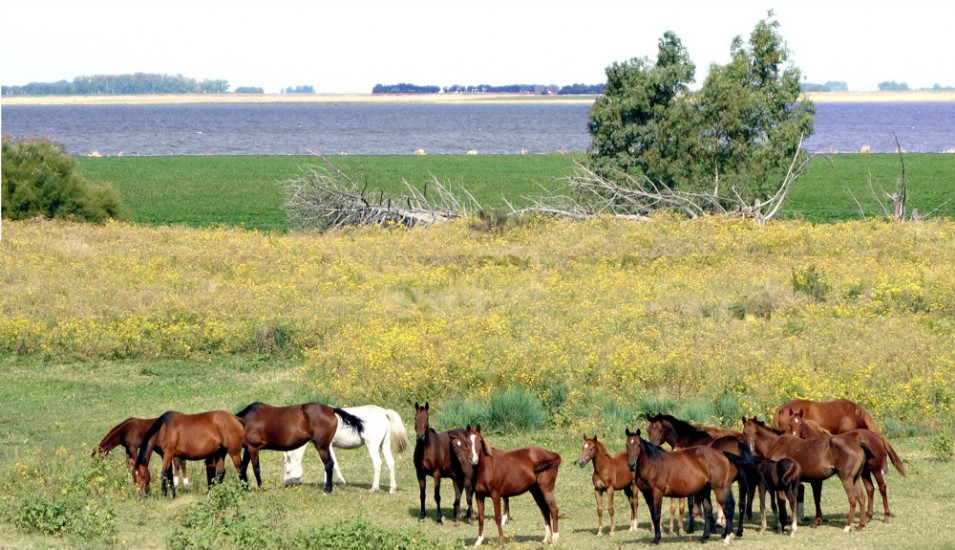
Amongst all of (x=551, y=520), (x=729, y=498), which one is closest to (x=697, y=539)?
(x=729, y=498)

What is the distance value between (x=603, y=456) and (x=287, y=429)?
3.92 meters

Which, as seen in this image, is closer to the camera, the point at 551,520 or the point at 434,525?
the point at 551,520

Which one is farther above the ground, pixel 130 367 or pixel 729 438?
A: pixel 729 438

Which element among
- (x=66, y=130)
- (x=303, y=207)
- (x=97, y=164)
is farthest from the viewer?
(x=66, y=130)

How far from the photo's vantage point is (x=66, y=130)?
17262 cm

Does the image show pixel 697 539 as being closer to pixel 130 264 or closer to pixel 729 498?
pixel 729 498

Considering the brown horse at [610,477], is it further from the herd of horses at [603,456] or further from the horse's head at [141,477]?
the horse's head at [141,477]

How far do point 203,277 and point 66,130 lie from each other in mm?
155827

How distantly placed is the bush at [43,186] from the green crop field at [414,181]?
19.1 ft

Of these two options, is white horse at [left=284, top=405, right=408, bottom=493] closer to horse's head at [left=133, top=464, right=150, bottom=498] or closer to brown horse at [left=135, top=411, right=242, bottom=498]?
brown horse at [left=135, top=411, right=242, bottom=498]

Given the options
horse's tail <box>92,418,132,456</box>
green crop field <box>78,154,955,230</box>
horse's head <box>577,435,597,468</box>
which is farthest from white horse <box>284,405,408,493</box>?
green crop field <box>78,154,955,230</box>

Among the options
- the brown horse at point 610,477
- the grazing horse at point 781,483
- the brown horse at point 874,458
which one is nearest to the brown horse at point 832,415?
the brown horse at point 874,458

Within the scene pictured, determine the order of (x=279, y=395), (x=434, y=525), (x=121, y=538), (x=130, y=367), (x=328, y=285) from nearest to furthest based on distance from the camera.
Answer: (x=121, y=538), (x=434, y=525), (x=279, y=395), (x=130, y=367), (x=328, y=285)

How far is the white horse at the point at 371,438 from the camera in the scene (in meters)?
13.7
